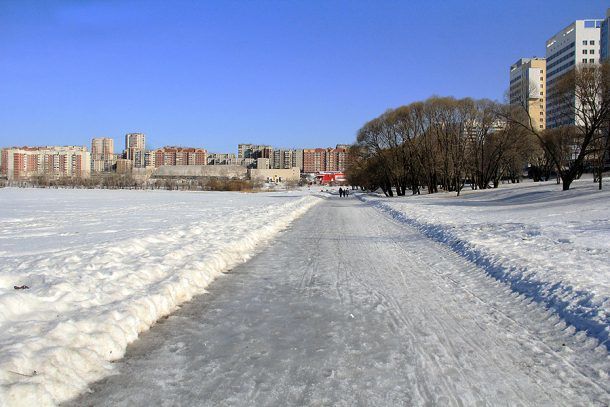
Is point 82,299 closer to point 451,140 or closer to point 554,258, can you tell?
point 554,258

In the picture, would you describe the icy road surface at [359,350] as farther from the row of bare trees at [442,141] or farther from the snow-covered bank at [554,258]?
the row of bare trees at [442,141]

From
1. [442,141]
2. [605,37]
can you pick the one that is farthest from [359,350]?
[605,37]

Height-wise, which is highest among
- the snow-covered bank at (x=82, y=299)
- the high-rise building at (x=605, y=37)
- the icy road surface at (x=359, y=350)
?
the high-rise building at (x=605, y=37)

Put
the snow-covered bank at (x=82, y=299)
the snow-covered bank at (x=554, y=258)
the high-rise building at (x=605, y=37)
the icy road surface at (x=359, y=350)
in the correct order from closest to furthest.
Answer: the icy road surface at (x=359, y=350) < the snow-covered bank at (x=82, y=299) < the snow-covered bank at (x=554, y=258) < the high-rise building at (x=605, y=37)

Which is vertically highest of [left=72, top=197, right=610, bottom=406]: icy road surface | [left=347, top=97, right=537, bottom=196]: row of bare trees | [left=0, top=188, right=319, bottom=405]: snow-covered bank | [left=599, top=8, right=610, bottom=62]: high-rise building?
[left=599, top=8, right=610, bottom=62]: high-rise building

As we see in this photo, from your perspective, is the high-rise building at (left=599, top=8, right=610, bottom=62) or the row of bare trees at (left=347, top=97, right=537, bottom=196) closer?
the row of bare trees at (left=347, top=97, right=537, bottom=196)

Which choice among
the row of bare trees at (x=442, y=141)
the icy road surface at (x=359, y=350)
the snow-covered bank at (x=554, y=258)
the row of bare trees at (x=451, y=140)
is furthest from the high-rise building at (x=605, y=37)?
the icy road surface at (x=359, y=350)

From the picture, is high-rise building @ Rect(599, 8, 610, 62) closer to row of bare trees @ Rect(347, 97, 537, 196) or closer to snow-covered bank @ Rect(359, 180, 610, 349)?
row of bare trees @ Rect(347, 97, 537, 196)

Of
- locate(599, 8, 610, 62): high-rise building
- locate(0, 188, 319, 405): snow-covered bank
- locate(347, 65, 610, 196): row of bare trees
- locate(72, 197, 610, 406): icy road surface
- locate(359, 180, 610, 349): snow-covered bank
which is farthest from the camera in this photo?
locate(599, 8, 610, 62): high-rise building

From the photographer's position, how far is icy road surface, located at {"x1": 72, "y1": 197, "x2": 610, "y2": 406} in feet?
13.5

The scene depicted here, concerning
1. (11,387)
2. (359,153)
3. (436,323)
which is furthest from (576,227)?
(359,153)

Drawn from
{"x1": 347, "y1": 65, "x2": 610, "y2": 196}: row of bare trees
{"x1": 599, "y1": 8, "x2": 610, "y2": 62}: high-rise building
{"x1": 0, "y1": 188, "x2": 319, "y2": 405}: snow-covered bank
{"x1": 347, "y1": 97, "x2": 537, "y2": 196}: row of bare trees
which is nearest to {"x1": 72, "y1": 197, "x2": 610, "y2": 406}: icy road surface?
{"x1": 0, "y1": 188, "x2": 319, "y2": 405}: snow-covered bank

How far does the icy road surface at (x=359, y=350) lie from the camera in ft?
13.5

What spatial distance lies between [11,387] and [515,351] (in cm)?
475
